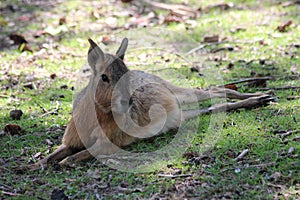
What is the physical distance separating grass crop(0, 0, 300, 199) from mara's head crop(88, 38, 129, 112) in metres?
0.44

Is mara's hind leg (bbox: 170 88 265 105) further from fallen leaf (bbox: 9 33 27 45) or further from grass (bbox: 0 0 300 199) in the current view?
fallen leaf (bbox: 9 33 27 45)

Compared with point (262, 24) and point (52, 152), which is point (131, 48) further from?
point (52, 152)

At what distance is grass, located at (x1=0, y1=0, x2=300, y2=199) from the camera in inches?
119

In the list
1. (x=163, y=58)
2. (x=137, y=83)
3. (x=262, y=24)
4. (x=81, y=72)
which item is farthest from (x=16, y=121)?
(x=262, y=24)

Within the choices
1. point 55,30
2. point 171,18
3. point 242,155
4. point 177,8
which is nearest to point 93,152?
point 242,155

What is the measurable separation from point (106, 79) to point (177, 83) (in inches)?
70.7

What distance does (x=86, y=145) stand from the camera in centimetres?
364

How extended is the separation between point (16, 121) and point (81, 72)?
1.50 metres

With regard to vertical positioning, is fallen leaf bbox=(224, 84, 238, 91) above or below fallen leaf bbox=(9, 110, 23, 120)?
above

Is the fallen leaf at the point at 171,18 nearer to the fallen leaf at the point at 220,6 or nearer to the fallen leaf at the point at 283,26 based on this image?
the fallen leaf at the point at 220,6

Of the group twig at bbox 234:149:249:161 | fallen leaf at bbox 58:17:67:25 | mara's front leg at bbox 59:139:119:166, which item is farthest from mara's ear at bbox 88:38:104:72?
fallen leaf at bbox 58:17:67:25

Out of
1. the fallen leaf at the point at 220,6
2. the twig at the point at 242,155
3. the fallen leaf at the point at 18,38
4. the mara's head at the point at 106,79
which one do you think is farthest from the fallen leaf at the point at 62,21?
the twig at the point at 242,155

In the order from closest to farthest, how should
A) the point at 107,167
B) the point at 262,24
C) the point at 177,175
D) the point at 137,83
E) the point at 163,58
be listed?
the point at 177,175, the point at 107,167, the point at 137,83, the point at 163,58, the point at 262,24

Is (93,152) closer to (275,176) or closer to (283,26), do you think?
(275,176)
